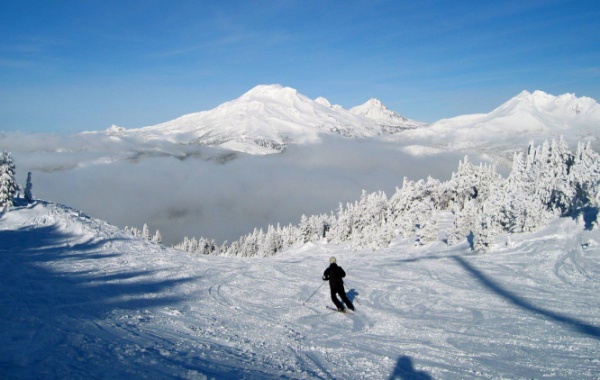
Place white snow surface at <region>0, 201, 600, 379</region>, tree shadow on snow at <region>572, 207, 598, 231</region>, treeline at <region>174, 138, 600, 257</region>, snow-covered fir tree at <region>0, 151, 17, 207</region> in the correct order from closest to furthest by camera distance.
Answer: white snow surface at <region>0, 201, 600, 379</region>, tree shadow on snow at <region>572, 207, 598, 231</region>, snow-covered fir tree at <region>0, 151, 17, 207</region>, treeline at <region>174, 138, 600, 257</region>

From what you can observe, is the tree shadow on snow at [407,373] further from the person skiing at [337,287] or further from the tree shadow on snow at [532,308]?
the tree shadow on snow at [532,308]

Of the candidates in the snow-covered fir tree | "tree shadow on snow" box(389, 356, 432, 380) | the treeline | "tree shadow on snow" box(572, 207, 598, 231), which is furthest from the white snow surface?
the snow-covered fir tree

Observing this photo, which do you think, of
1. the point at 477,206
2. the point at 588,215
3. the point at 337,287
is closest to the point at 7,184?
the point at 337,287

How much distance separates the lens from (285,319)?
1154cm

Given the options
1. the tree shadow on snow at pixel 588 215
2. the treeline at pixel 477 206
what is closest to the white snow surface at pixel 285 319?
the tree shadow on snow at pixel 588 215

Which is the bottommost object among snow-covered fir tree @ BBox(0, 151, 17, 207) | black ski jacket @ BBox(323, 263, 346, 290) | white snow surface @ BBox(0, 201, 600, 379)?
white snow surface @ BBox(0, 201, 600, 379)

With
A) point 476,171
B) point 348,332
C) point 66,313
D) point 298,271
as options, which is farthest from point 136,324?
point 476,171

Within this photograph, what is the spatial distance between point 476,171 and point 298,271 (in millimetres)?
68693

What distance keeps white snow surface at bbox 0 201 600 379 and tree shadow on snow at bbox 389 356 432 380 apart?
1.8 inches

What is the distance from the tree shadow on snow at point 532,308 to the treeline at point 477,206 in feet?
34.9

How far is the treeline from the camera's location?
3072 cm

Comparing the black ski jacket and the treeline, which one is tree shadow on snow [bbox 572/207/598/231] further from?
the black ski jacket

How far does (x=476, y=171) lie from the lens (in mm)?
79812

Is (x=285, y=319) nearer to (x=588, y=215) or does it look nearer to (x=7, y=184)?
(x=588, y=215)
